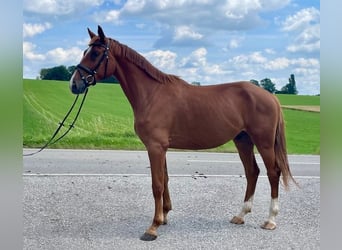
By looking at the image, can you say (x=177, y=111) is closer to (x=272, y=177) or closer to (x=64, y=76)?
(x=272, y=177)

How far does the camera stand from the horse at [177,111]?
3.13 meters

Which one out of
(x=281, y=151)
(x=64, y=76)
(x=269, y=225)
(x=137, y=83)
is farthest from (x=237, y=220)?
(x=64, y=76)

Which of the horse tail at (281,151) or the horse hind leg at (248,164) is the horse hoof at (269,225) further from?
the horse tail at (281,151)

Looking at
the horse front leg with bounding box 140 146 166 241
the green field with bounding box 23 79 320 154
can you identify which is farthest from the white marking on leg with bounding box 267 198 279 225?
the horse front leg with bounding box 140 146 166 241

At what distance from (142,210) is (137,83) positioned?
1.41 meters

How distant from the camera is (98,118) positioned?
4.04 metres

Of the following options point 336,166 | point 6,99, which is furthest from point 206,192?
point 6,99

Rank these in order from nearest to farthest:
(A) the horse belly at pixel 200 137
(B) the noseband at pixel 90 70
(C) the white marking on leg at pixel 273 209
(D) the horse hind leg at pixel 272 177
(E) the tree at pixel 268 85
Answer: (B) the noseband at pixel 90 70
(A) the horse belly at pixel 200 137
(D) the horse hind leg at pixel 272 177
(C) the white marking on leg at pixel 273 209
(E) the tree at pixel 268 85

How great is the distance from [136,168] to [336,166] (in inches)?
168

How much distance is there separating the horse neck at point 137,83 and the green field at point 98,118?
586 millimetres

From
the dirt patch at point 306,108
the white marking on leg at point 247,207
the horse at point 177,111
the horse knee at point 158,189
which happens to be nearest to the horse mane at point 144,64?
the horse at point 177,111

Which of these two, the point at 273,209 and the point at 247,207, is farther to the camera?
the point at 247,207

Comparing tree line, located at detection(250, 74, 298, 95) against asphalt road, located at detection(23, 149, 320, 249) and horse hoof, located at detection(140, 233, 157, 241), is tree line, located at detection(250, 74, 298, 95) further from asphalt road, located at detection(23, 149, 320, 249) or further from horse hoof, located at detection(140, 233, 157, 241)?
horse hoof, located at detection(140, 233, 157, 241)

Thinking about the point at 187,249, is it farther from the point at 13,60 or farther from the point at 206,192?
the point at 13,60
